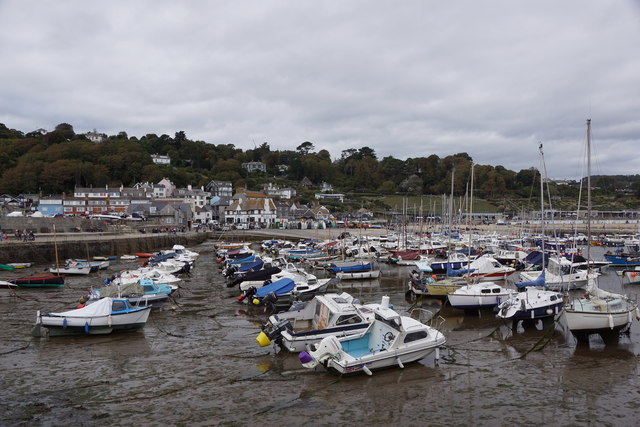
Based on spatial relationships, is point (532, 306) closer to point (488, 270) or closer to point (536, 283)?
point (536, 283)

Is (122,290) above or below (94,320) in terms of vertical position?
above

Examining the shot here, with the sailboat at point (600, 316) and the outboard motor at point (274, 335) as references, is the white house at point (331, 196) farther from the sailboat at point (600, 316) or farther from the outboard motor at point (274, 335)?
the outboard motor at point (274, 335)

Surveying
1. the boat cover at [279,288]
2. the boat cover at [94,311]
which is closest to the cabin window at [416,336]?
the boat cover at [279,288]

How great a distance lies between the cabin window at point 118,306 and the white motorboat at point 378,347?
933 centimetres

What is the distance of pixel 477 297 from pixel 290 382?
41.9 ft

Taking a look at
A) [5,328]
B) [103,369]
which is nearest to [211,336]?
[103,369]

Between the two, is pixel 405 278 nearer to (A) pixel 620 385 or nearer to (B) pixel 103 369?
(A) pixel 620 385

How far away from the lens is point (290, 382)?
14750mm

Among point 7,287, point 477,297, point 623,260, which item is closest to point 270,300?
point 477,297

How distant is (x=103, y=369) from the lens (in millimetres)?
15969

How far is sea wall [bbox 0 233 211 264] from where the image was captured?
48406mm

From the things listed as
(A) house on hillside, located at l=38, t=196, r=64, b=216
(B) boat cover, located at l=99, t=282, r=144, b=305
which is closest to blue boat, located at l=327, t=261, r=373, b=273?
(B) boat cover, located at l=99, t=282, r=144, b=305

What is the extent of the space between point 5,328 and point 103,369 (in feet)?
29.8

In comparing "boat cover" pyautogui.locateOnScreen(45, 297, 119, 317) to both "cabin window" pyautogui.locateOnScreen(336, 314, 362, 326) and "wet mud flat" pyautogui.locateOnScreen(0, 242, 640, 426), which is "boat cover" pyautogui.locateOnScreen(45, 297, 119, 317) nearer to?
"wet mud flat" pyautogui.locateOnScreen(0, 242, 640, 426)
